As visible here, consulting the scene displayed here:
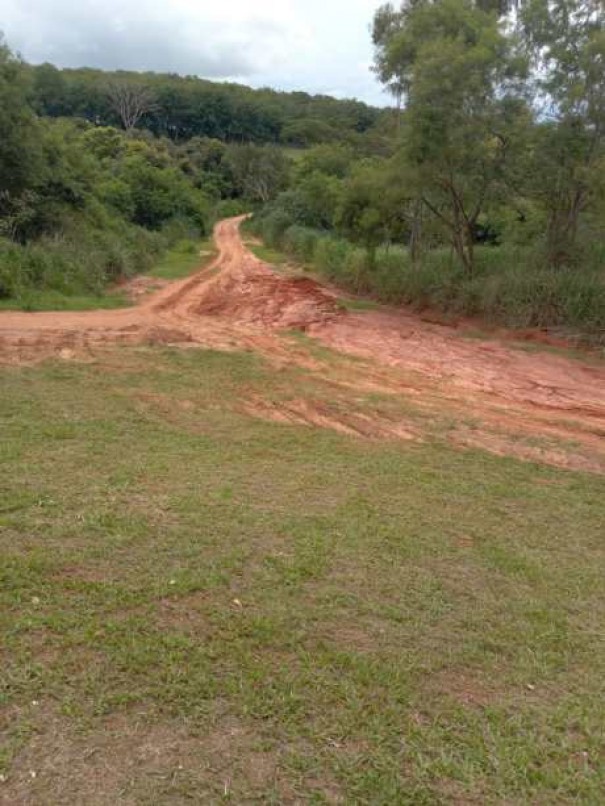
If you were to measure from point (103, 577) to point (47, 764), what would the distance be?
3.79ft

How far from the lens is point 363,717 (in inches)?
98.5

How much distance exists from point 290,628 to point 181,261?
23626 mm

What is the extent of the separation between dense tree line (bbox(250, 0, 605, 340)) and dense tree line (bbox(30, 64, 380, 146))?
53.3 m

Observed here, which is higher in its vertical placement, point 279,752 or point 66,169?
point 66,169

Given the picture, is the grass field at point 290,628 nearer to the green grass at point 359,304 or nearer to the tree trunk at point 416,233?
the green grass at point 359,304

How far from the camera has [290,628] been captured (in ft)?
9.87

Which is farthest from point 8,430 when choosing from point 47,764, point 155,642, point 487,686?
point 487,686

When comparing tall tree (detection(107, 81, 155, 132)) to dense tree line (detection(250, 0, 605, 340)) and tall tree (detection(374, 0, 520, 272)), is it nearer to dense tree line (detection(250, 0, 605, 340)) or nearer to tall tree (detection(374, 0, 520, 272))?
dense tree line (detection(250, 0, 605, 340))

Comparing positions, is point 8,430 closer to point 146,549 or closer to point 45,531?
point 45,531

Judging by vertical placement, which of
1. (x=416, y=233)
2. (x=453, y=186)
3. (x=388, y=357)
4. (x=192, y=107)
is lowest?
(x=388, y=357)

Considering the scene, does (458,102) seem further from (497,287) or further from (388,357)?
(388,357)

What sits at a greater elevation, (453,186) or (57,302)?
(453,186)

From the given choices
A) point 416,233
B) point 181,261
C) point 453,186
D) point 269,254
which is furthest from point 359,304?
point 269,254

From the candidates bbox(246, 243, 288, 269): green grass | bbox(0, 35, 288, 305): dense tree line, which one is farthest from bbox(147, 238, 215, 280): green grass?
bbox(246, 243, 288, 269): green grass
